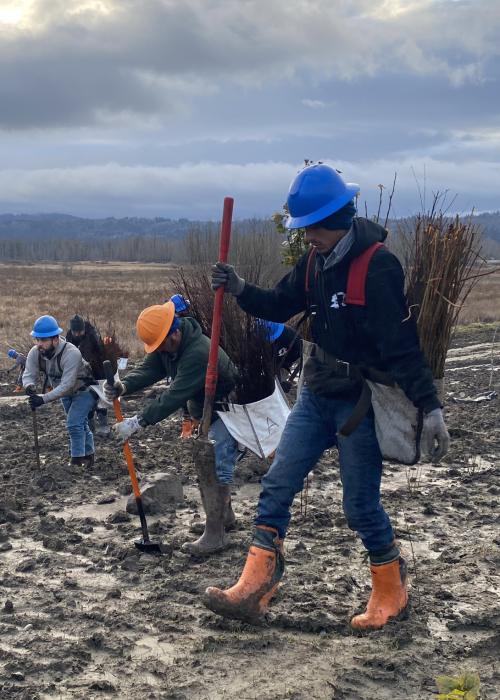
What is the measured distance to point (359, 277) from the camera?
3.38 metres

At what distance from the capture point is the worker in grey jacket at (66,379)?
22.8 ft

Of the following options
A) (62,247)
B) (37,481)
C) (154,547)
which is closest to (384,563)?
(154,547)

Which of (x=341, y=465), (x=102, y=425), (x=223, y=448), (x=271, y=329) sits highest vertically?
(x=271, y=329)

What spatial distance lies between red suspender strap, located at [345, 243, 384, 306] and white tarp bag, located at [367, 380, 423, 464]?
43 cm

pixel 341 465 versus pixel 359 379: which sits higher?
pixel 359 379

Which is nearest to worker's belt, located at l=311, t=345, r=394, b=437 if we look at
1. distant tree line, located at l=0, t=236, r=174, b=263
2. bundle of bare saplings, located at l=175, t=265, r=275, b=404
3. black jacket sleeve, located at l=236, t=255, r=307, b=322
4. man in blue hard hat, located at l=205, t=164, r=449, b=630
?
man in blue hard hat, located at l=205, t=164, r=449, b=630

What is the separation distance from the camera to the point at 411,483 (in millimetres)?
6320

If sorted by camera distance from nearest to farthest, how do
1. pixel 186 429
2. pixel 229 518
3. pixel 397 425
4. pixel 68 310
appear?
pixel 397 425 < pixel 229 518 < pixel 186 429 < pixel 68 310

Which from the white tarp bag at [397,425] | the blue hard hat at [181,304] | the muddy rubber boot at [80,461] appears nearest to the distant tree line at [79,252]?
the blue hard hat at [181,304]

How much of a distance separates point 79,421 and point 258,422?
6.86 feet

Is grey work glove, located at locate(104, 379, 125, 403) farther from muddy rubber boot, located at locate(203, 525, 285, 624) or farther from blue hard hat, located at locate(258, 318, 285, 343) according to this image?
blue hard hat, located at locate(258, 318, 285, 343)

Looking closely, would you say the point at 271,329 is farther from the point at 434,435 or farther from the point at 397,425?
the point at 434,435

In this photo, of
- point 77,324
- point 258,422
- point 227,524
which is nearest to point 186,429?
point 77,324

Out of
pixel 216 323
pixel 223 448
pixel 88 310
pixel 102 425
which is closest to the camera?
pixel 216 323
